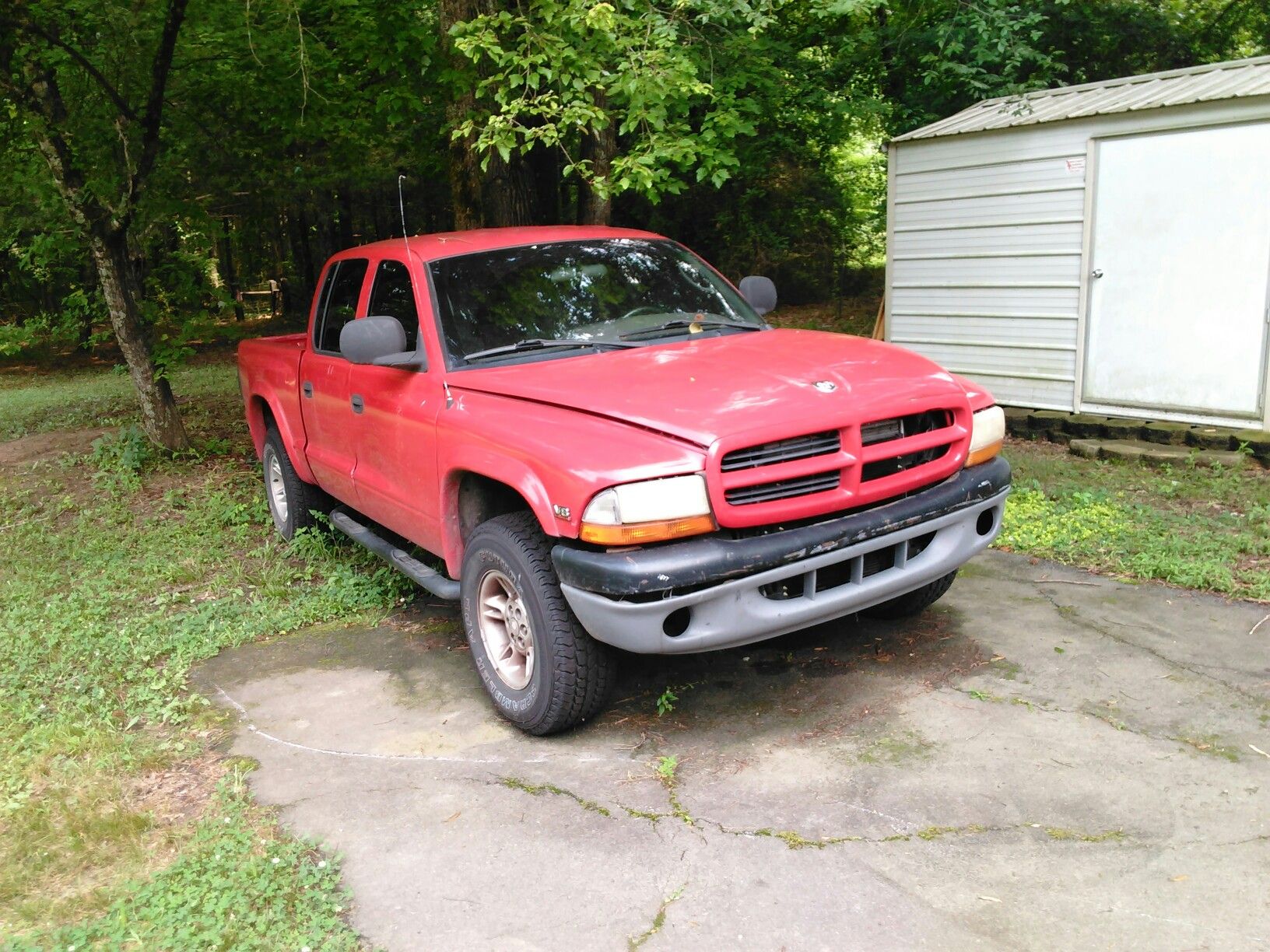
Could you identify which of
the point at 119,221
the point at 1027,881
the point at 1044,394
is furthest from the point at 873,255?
the point at 1027,881

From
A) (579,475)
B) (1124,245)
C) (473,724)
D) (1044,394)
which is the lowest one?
(473,724)

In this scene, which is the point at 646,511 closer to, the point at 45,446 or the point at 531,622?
the point at 531,622

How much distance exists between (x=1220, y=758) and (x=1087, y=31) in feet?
40.8

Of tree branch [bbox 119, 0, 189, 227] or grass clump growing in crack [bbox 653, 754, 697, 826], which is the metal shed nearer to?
grass clump growing in crack [bbox 653, 754, 697, 826]

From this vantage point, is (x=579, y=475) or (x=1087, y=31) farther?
(x=1087, y=31)

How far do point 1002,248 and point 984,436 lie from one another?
5.26 metres

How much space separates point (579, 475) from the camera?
11.3ft

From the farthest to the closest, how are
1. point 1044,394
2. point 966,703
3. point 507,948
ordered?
point 1044,394 < point 966,703 < point 507,948

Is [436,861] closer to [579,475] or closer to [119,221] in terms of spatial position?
[579,475]

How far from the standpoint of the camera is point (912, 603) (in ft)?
15.7

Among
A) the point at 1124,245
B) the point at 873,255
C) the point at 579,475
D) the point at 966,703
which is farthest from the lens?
the point at 873,255

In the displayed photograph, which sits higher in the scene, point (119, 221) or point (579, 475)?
point (119, 221)

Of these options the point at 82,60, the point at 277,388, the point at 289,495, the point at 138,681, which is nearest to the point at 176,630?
the point at 138,681

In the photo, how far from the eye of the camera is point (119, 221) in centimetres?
827
